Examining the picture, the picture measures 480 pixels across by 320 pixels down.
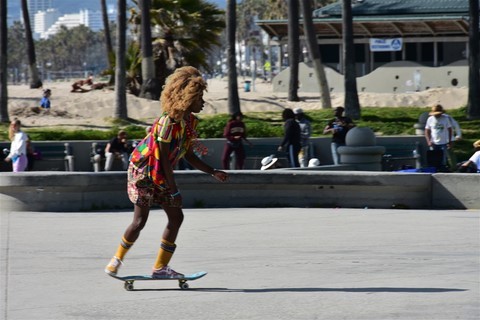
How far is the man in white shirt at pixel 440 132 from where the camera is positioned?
62.3 feet

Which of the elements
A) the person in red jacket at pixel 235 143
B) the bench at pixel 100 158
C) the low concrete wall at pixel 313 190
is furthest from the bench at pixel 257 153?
the low concrete wall at pixel 313 190

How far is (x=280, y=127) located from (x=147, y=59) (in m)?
8.12

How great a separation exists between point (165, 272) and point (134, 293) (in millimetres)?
294

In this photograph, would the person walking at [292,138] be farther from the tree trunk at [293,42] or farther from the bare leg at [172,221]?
the tree trunk at [293,42]

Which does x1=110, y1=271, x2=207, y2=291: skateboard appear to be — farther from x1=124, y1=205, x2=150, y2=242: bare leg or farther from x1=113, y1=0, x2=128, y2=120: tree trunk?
x1=113, y1=0, x2=128, y2=120: tree trunk

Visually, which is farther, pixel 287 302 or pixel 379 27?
pixel 379 27

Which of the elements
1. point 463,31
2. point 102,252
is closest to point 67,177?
point 102,252

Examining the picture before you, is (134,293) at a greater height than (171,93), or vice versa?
(171,93)

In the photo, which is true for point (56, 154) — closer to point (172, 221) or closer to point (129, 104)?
point (129, 104)

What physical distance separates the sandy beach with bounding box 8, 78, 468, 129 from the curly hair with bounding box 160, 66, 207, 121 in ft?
79.6

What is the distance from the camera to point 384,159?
70.4ft

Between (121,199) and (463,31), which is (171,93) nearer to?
(121,199)

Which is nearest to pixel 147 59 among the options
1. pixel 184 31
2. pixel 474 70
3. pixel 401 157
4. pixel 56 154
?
pixel 184 31

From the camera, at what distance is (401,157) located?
74.2ft
